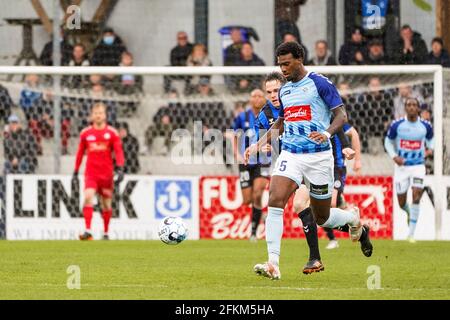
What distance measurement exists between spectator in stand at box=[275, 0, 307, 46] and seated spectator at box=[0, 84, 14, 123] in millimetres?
4775

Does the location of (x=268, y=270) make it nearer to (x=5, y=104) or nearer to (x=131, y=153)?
(x=131, y=153)

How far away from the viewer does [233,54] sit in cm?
2180

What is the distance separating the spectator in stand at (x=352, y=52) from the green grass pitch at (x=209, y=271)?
168 inches

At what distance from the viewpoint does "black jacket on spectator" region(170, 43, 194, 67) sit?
21.6 metres

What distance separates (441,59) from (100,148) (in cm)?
609

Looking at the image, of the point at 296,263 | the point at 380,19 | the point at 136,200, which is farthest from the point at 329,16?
the point at 296,263

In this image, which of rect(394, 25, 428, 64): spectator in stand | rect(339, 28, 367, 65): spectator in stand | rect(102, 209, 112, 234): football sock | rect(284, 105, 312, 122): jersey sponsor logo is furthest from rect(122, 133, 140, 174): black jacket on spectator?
rect(284, 105, 312, 122): jersey sponsor logo

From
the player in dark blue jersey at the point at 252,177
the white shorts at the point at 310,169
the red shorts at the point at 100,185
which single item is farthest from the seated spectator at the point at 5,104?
the white shorts at the point at 310,169

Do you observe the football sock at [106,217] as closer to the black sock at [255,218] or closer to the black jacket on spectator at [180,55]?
the black sock at [255,218]

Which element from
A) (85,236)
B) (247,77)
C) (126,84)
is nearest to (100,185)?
(85,236)

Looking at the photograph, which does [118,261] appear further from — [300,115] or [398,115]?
[398,115]

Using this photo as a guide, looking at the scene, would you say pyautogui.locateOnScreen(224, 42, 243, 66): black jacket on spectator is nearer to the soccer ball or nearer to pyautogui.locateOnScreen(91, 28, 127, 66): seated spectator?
pyautogui.locateOnScreen(91, 28, 127, 66): seated spectator
